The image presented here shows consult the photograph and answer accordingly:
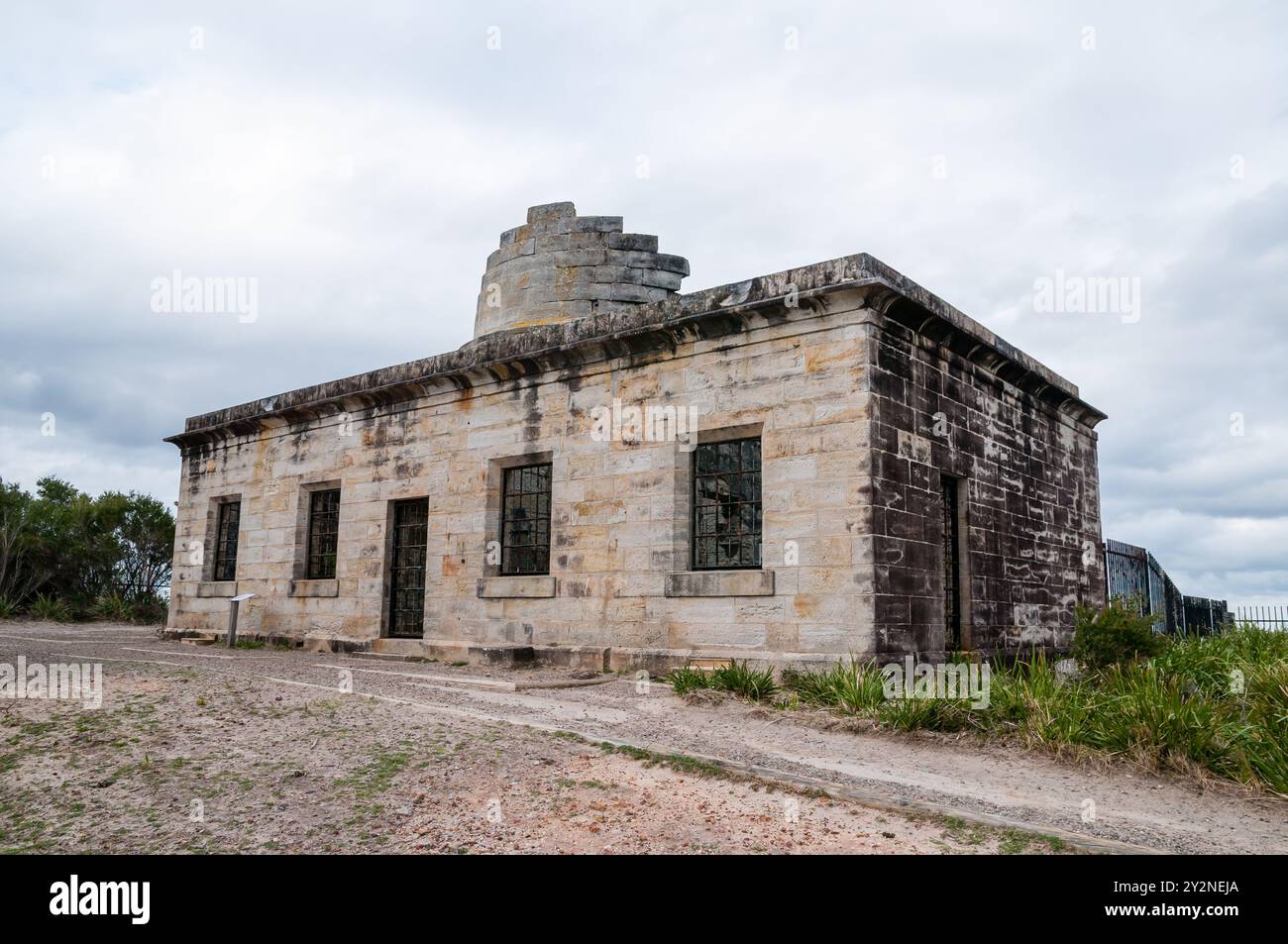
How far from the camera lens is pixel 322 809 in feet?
16.1

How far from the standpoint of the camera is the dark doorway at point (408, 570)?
12.7m

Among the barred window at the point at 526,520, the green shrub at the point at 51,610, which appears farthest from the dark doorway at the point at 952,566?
the green shrub at the point at 51,610

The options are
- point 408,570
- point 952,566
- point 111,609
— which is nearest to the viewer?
point 952,566

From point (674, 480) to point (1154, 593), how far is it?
11527mm

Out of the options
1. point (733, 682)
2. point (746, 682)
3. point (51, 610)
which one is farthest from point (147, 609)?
point (746, 682)

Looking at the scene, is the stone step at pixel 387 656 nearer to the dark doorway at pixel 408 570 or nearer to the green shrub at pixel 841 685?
the dark doorway at pixel 408 570

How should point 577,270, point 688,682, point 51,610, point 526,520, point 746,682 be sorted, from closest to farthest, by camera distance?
point 746,682 → point 688,682 → point 526,520 → point 577,270 → point 51,610

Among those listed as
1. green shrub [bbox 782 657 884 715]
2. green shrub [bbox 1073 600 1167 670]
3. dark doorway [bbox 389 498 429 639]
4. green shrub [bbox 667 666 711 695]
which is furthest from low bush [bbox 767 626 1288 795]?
dark doorway [bbox 389 498 429 639]

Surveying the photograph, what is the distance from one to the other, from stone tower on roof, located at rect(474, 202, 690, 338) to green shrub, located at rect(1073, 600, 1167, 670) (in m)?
6.98

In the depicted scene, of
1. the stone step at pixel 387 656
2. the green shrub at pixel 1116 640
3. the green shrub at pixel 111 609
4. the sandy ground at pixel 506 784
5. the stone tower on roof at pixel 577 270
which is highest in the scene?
the stone tower on roof at pixel 577 270

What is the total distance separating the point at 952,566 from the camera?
10297mm

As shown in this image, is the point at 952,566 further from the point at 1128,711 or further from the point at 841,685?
the point at 1128,711

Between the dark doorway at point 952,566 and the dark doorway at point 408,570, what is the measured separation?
6.62m
